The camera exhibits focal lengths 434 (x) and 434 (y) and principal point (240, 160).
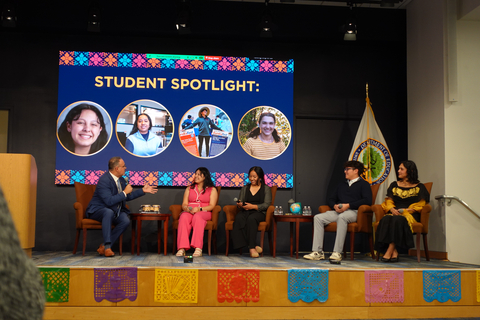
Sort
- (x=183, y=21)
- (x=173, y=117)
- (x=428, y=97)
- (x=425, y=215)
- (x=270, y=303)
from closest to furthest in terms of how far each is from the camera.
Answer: (x=270, y=303) → (x=425, y=215) → (x=183, y=21) → (x=428, y=97) → (x=173, y=117)

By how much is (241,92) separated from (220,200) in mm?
1520

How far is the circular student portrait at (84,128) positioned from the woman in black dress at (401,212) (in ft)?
11.9

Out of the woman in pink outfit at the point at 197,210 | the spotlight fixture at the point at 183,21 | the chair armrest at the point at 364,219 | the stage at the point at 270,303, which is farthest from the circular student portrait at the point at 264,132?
the stage at the point at 270,303

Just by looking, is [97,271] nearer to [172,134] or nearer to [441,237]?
[172,134]

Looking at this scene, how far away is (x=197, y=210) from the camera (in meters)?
5.08

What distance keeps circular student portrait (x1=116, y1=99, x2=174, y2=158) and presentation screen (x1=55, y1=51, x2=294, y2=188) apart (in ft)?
0.04

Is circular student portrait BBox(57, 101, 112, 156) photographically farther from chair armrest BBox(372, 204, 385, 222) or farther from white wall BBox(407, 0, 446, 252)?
white wall BBox(407, 0, 446, 252)

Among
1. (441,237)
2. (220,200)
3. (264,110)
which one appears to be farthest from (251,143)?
(441,237)

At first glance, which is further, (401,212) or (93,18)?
(93,18)

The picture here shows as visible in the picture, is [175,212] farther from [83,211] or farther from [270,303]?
[270,303]

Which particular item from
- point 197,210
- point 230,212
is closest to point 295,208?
point 230,212

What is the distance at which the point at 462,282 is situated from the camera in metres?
3.60

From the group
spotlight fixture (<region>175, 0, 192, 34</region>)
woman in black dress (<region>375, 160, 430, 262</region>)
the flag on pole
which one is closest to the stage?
woman in black dress (<region>375, 160, 430, 262</region>)

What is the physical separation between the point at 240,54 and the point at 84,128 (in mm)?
2355
